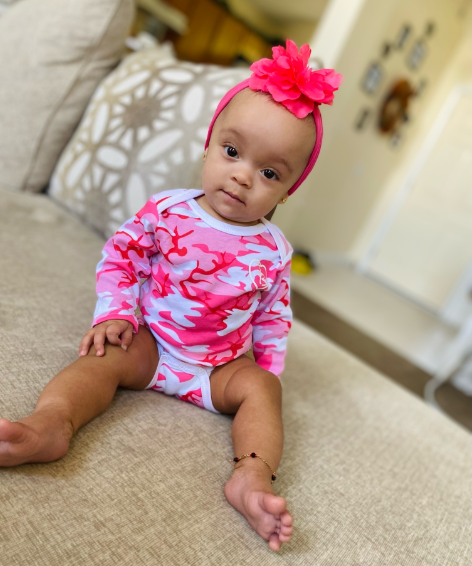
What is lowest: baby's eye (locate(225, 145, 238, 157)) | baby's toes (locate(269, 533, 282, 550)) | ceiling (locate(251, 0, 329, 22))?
baby's toes (locate(269, 533, 282, 550))

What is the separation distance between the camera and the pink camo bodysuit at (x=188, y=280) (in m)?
0.71

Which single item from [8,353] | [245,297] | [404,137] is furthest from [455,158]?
[8,353]

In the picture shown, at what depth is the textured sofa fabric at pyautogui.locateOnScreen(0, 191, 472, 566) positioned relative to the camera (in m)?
0.47

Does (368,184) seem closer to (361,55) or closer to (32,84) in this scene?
(361,55)

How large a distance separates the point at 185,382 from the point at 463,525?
502 millimetres

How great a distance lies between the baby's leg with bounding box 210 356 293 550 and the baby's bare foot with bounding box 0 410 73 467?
217 mm

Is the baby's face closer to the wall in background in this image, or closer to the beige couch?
the beige couch

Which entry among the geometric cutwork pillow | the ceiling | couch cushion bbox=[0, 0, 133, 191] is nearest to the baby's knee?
the geometric cutwork pillow

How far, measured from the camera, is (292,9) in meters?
5.73

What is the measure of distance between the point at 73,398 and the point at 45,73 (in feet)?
3.33

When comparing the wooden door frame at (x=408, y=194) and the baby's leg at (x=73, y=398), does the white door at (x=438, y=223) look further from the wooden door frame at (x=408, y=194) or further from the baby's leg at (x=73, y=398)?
the baby's leg at (x=73, y=398)

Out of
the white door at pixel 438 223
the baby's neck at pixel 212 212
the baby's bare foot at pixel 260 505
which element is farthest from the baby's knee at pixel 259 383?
the white door at pixel 438 223

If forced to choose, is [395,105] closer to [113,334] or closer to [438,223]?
[438,223]

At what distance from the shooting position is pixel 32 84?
1.22 m
